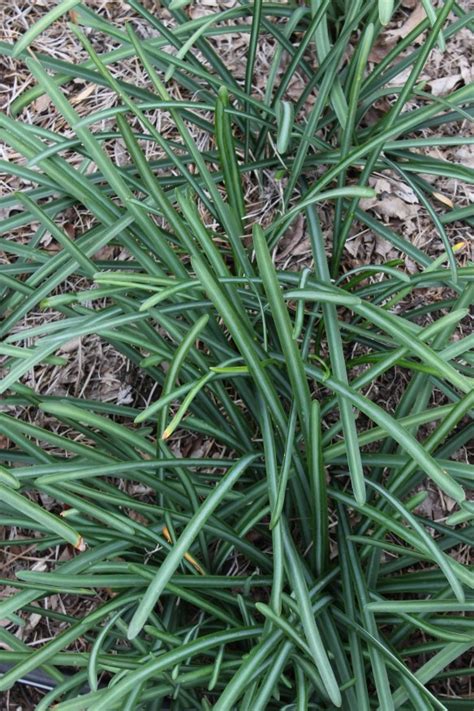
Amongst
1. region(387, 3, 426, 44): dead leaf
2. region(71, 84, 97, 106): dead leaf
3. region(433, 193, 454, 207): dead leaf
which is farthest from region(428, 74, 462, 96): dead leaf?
region(71, 84, 97, 106): dead leaf

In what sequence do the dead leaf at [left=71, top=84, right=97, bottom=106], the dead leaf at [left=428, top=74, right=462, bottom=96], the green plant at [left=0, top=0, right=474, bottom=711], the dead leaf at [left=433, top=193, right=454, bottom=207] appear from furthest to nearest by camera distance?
the dead leaf at [left=71, top=84, right=97, bottom=106] < the dead leaf at [left=428, top=74, right=462, bottom=96] < the dead leaf at [left=433, top=193, right=454, bottom=207] < the green plant at [left=0, top=0, right=474, bottom=711]

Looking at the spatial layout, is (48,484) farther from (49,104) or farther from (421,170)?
(49,104)

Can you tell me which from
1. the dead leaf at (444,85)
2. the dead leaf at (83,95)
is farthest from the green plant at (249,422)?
the dead leaf at (83,95)

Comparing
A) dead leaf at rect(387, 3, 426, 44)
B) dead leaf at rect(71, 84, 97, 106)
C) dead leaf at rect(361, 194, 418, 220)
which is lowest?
dead leaf at rect(361, 194, 418, 220)

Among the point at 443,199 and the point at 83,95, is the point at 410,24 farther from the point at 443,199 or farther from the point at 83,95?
the point at 83,95

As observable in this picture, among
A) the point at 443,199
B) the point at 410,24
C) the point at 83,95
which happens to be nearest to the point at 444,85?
the point at 410,24

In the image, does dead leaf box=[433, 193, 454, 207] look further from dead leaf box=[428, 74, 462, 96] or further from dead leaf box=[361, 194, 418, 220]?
dead leaf box=[428, 74, 462, 96]

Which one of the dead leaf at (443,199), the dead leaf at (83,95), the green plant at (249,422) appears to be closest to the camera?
the green plant at (249,422)

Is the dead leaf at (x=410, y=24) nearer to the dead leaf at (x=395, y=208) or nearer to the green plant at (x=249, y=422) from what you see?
the green plant at (x=249, y=422)

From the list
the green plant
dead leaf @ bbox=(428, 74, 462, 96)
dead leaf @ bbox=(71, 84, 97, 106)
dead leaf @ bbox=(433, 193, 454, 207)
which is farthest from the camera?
dead leaf @ bbox=(71, 84, 97, 106)
